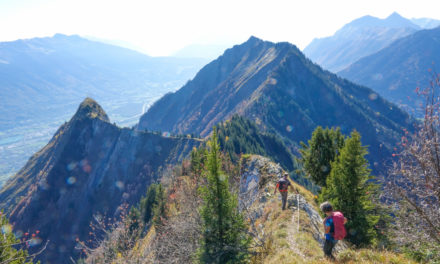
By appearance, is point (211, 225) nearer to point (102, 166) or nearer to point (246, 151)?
point (246, 151)

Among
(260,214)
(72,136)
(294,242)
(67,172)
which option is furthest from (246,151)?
(72,136)

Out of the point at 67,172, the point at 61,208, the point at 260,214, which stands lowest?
the point at 61,208

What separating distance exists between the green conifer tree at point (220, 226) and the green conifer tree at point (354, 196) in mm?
11442

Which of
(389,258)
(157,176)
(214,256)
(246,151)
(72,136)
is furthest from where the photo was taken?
(72,136)

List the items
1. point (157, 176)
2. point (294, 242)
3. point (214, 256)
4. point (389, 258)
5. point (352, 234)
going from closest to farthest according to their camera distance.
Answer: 1. point (389, 258)
2. point (214, 256)
3. point (294, 242)
4. point (352, 234)
5. point (157, 176)

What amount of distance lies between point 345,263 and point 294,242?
13.9ft

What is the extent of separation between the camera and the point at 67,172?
13825 centimetres

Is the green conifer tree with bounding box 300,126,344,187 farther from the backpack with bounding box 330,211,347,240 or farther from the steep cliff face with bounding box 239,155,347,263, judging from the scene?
the backpack with bounding box 330,211,347,240

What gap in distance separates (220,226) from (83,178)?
152 metres

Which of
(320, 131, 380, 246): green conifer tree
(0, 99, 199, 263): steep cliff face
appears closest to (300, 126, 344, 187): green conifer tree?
(320, 131, 380, 246): green conifer tree

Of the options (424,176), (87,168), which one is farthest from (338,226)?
(87,168)

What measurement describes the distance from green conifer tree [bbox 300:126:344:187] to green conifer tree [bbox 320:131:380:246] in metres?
10.7

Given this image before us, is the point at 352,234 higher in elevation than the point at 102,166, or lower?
higher

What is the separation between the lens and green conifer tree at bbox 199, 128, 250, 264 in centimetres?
1180
